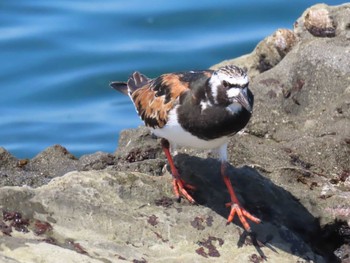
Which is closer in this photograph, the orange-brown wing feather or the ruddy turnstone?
the ruddy turnstone

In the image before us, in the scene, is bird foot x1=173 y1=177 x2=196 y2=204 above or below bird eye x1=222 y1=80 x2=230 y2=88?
below

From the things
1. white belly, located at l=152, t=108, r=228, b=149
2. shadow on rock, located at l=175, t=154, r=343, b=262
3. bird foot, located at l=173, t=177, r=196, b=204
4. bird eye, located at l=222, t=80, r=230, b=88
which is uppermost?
bird eye, located at l=222, t=80, r=230, b=88

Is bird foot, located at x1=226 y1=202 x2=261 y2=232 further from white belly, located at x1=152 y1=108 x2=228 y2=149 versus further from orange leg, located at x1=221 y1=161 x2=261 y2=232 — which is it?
white belly, located at x1=152 y1=108 x2=228 y2=149

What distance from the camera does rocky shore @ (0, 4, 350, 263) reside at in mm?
4125

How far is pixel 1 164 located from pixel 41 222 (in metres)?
1.56

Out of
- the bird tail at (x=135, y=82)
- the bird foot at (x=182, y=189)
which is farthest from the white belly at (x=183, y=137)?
the bird tail at (x=135, y=82)

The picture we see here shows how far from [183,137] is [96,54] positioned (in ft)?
21.9

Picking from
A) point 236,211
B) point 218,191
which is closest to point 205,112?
point 218,191

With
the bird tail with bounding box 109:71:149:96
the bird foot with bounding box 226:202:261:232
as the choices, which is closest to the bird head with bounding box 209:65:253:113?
the bird foot with bounding box 226:202:261:232

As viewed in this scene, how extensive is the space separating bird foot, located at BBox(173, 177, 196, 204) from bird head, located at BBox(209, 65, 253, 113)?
1.37 ft

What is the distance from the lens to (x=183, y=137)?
4809 mm

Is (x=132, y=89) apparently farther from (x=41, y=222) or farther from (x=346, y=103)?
(x=41, y=222)

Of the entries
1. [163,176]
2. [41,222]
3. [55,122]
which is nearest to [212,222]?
[163,176]

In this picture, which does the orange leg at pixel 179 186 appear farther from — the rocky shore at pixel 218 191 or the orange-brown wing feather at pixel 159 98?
the orange-brown wing feather at pixel 159 98
